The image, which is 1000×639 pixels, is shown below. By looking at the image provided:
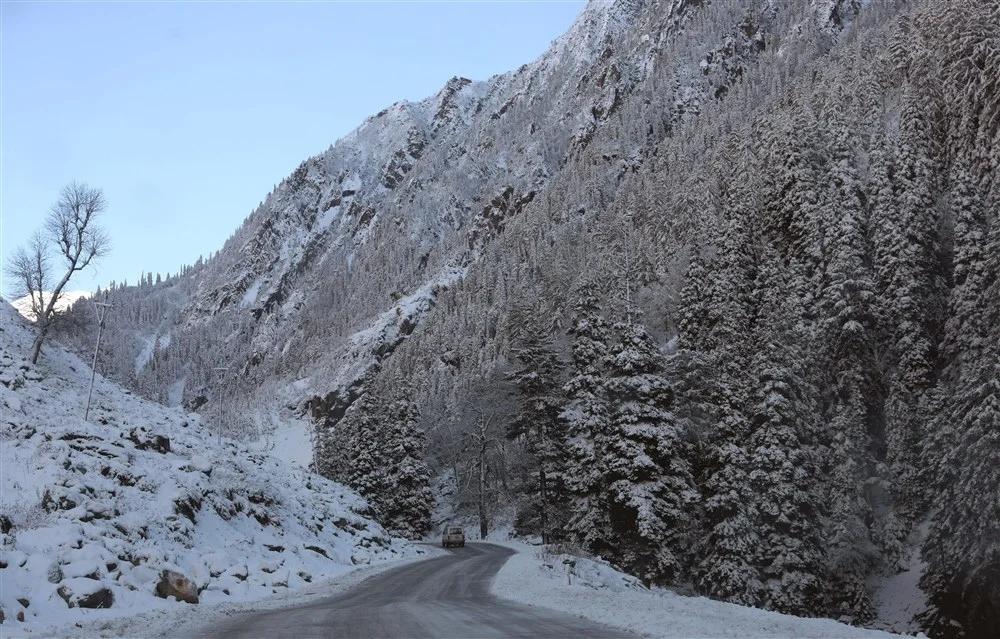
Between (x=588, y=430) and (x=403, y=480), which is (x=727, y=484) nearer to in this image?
(x=588, y=430)

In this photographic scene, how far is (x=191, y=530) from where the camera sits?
21094 mm

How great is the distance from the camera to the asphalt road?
1076 centimetres

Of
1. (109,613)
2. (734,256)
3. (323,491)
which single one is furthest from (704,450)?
(109,613)

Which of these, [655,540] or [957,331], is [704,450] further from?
[957,331]

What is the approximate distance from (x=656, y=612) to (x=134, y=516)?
49.8 ft

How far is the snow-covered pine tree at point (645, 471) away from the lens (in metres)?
27.8

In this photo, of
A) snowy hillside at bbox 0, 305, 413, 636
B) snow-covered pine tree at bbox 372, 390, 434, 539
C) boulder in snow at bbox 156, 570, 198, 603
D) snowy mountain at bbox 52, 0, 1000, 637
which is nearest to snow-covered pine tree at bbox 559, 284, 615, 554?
snowy mountain at bbox 52, 0, 1000, 637

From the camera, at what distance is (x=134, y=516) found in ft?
62.4

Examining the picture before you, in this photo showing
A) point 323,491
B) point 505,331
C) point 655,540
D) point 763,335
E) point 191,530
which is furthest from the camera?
point 505,331

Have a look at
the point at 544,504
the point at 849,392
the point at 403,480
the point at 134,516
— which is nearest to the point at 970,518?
the point at 849,392

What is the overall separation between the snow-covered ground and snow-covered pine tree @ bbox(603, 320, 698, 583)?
612 centimetres

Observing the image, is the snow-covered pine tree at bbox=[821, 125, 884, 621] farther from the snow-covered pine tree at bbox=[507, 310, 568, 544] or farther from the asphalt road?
the asphalt road

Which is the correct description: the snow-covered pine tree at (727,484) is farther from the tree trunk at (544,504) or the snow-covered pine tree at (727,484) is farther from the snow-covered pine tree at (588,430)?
the tree trunk at (544,504)

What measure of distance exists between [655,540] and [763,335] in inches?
529
